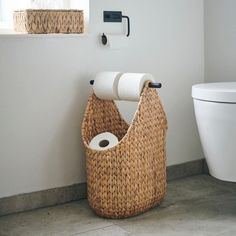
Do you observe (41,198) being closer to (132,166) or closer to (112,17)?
(132,166)

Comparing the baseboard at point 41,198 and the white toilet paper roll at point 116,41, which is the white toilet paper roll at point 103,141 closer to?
the baseboard at point 41,198

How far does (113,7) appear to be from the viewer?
7.55 ft

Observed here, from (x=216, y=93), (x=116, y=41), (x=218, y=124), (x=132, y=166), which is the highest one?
(x=116, y=41)

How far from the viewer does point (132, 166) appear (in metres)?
2.00

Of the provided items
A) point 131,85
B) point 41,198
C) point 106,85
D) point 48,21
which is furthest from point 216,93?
point 41,198

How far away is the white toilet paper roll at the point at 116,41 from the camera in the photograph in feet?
7.43

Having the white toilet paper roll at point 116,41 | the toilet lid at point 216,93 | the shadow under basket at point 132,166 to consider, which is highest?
the white toilet paper roll at point 116,41

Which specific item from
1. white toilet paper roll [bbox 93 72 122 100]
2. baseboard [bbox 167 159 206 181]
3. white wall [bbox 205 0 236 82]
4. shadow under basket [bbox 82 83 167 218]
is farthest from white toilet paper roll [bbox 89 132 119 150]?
white wall [bbox 205 0 236 82]

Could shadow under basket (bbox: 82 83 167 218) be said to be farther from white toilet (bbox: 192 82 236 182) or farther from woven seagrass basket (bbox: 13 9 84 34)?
woven seagrass basket (bbox: 13 9 84 34)

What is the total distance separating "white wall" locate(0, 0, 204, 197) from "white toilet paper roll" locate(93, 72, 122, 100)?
12 centimetres

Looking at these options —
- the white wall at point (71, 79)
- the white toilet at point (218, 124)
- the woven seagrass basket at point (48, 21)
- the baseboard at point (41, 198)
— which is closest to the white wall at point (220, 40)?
the white wall at point (71, 79)

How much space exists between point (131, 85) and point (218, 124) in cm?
39

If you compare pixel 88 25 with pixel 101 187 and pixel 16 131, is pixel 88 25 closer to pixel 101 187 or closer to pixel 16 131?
pixel 16 131

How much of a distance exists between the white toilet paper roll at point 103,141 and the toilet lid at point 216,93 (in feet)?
1.29
